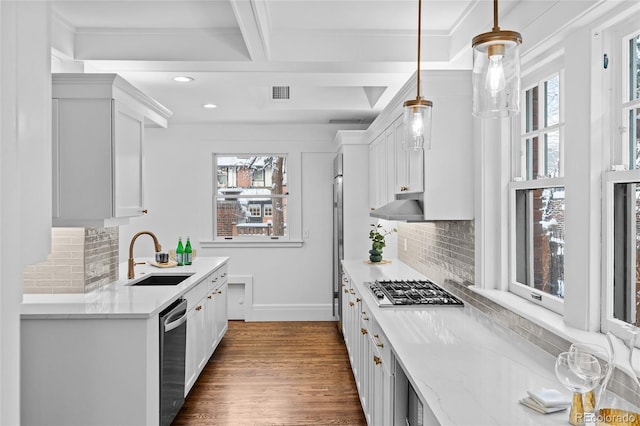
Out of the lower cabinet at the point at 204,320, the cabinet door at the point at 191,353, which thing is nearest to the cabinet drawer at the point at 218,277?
the lower cabinet at the point at 204,320

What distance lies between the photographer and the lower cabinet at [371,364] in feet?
7.43

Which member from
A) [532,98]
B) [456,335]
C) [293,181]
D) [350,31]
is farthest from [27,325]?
[293,181]

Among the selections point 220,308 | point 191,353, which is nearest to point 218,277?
point 220,308

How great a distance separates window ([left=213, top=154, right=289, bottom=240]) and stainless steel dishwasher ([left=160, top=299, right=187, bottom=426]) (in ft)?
10.0

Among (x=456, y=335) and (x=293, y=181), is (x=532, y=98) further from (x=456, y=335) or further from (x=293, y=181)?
(x=293, y=181)

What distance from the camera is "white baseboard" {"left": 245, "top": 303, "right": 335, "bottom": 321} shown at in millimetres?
6176

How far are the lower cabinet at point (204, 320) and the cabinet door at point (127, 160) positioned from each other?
0.80 m

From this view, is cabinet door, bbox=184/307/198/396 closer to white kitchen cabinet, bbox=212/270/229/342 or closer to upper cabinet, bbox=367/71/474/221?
white kitchen cabinet, bbox=212/270/229/342

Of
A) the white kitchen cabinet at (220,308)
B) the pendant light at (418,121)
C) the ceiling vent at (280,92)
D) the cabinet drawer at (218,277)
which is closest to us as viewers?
the pendant light at (418,121)

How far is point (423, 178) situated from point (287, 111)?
8.91ft

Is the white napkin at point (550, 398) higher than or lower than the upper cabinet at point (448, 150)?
lower

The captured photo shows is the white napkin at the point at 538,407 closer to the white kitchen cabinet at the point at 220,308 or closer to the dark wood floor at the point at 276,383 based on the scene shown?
the dark wood floor at the point at 276,383

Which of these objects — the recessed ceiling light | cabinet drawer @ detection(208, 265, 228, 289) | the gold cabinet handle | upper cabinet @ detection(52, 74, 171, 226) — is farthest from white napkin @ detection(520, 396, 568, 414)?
the recessed ceiling light

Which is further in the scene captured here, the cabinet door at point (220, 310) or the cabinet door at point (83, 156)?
the cabinet door at point (220, 310)
